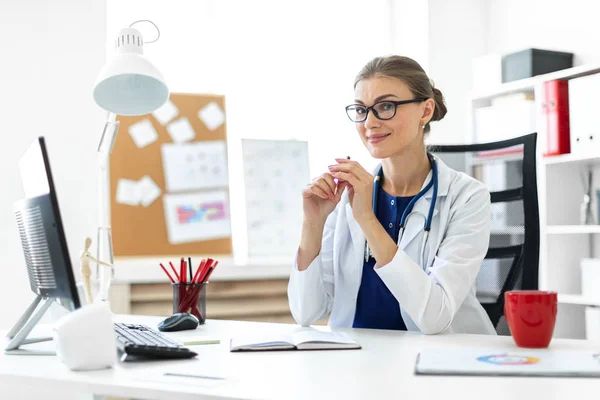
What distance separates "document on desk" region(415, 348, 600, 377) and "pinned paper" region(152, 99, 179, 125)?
2137 mm

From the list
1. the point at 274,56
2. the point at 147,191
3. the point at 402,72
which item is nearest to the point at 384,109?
the point at 402,72

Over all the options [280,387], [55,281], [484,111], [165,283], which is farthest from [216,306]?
[280,387]

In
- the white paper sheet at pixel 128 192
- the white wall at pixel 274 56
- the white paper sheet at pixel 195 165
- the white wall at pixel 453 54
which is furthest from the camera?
the white wall at pixel 453 54

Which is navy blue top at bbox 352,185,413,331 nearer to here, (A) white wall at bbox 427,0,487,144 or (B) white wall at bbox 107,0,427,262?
(B) white wall at bbox 107,0,427,262

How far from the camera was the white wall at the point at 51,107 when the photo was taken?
2.66 metres

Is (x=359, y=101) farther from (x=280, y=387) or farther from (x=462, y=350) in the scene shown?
(x=280, y=387)

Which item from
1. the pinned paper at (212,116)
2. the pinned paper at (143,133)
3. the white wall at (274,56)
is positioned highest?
the white wall at (274,56)

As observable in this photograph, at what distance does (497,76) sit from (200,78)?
4.61ft

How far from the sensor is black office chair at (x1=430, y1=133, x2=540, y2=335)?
1858 millimetres

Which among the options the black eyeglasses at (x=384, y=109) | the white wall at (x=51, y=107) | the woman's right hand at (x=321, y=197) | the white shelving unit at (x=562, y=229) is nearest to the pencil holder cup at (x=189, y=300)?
the woman's right hand at (x=321, y=197)

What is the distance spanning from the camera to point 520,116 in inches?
119

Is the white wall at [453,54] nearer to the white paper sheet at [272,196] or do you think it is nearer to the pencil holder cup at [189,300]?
the white paper sheet at [272,196]

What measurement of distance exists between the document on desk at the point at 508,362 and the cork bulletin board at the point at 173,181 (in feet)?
6.52

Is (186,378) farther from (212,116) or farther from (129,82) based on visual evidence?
(212,116)
